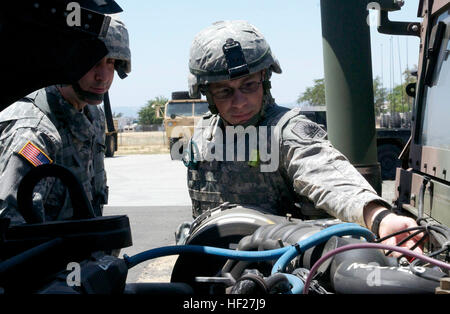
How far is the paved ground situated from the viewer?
6.33 m

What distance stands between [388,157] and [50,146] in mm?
11501

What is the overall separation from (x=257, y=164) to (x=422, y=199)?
128 centimetres

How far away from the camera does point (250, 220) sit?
1.88 meters

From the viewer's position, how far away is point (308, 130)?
263cm

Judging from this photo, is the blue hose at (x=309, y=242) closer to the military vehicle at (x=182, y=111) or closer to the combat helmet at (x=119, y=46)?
the combat helmet at (x=119, y=46)

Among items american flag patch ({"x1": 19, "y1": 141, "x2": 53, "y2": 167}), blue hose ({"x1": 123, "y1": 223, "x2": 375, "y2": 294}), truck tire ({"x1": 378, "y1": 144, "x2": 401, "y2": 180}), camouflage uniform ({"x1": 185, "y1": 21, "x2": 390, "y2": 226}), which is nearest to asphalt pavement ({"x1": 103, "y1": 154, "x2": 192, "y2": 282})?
camouflage uniform ({"x1": 185, "y1": 21, "x2": 390, "y2": 226})

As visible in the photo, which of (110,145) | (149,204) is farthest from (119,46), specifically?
(110,145)

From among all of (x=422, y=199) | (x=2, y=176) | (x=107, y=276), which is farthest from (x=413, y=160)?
(x=107, y=276)

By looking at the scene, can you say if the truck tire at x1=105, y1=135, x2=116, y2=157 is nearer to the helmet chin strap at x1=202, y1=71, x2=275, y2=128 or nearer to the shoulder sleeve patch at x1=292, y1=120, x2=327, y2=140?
the helmet chin strap at x1=202, y1=71, x2=275, y2=128

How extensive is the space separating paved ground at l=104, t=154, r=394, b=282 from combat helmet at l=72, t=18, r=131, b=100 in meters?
2.71

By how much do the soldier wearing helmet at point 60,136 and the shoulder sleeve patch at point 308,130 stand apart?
1072 millimetres

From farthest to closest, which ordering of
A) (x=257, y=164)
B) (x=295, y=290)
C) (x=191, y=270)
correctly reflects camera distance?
(x=257, y=164) → (x=191, y=270) → (x=295, y=290)

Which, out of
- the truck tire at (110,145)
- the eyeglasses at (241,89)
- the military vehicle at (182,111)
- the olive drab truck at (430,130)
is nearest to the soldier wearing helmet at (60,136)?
the eyeglasses at (241,89)
